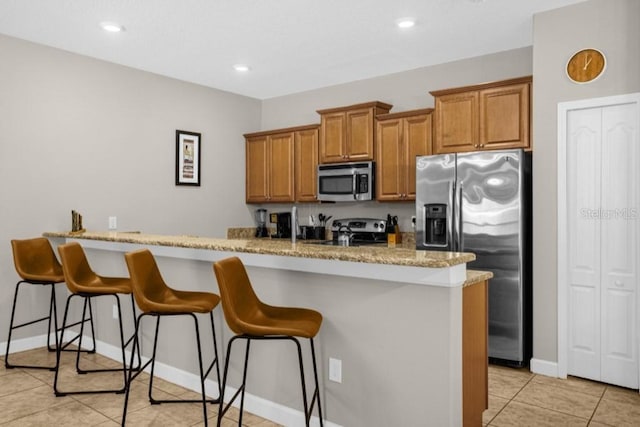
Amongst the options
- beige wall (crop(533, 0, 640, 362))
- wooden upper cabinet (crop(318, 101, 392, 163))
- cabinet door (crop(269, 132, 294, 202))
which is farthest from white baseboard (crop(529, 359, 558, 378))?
cabinet door (crop(269, 132, 294, 202))

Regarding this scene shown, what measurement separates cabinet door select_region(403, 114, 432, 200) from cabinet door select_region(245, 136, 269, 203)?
2.01 metres

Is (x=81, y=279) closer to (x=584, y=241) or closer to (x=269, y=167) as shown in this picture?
(x=269, y=167)

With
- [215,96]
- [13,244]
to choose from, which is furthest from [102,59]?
[13,244]

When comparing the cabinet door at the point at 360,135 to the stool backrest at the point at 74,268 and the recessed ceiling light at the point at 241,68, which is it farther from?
the stool backrest at the point at 74,268

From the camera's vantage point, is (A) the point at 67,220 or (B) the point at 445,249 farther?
(A) the point at 67,220

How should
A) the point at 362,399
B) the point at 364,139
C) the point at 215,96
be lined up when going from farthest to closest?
the point at 215,96
the point at 364,139
the point at 362,399

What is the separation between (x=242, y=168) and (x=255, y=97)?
3.22 ft

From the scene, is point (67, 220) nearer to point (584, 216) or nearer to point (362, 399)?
point (362, 399)

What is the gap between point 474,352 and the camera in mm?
2398

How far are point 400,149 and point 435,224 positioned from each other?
1.03m

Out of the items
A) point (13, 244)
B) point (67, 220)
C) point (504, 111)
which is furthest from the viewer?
point (67, 220)

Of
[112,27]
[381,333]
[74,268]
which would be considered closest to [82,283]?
[74,268]

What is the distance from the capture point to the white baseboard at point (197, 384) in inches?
106

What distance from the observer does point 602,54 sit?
11.2 feet
